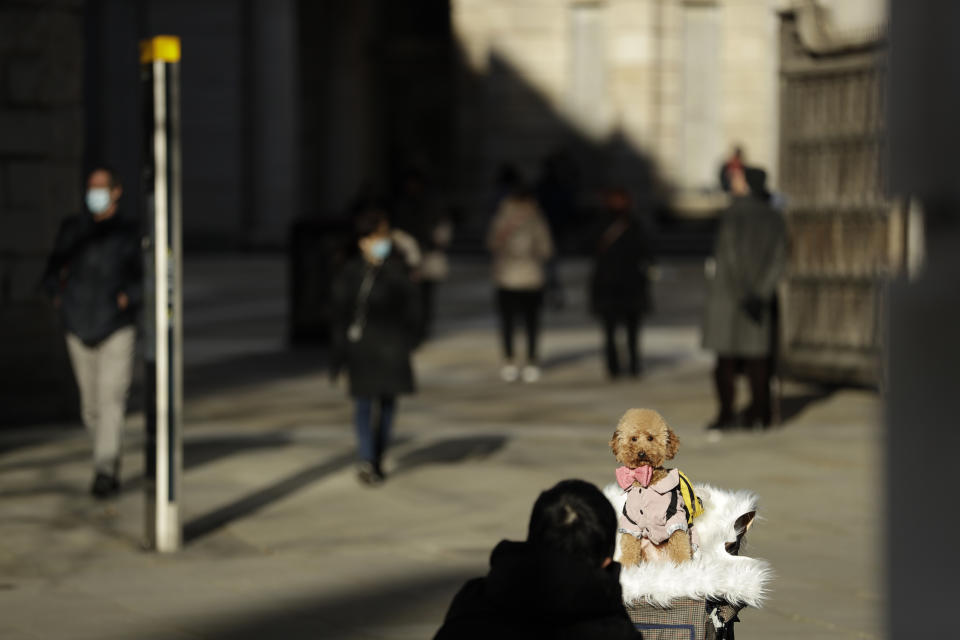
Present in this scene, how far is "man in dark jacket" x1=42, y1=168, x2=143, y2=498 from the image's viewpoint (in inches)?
332

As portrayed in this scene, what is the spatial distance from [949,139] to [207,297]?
21.2m

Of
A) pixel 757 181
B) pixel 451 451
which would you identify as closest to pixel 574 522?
pixel 451 451

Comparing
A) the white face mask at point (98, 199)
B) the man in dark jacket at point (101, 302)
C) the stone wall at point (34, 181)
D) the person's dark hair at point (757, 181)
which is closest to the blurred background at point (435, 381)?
the stone wall at point (34, 181)

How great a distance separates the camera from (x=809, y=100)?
1305 cm

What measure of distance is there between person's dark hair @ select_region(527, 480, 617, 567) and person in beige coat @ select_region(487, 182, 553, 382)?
11032 mm

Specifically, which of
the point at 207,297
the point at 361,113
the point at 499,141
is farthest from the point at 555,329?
the point at 361,113

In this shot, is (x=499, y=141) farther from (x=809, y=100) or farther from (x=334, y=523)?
(x=334, y=523)

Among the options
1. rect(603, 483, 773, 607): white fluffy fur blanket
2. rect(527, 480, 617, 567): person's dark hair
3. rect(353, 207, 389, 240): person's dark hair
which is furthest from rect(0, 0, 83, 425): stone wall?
rect(527, 480, 617, 567): person's dark hair

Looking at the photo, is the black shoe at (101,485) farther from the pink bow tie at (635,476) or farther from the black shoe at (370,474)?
the pink bow tie at (635,476)

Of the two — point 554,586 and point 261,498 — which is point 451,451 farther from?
point 554,586

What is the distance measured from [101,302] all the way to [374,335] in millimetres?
1465

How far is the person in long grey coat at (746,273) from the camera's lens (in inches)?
418

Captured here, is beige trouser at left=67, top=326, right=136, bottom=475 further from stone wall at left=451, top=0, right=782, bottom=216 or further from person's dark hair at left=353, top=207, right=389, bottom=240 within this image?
stone wall at left=451, top=0, right=782, bottom=216

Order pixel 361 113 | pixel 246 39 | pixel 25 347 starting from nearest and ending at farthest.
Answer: pixel 25 347 → pixel 246 39 → pixel 361 113
